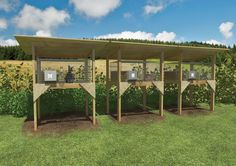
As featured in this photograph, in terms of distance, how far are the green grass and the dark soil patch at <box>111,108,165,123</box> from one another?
24.4 inches

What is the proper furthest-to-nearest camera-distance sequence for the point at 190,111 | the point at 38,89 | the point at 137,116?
the point at 190,111 → the point at 137,116 → the point at 38,89

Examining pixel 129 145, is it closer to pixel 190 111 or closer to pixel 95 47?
pixel 95 47

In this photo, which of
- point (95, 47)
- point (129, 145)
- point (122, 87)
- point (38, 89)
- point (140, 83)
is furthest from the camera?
point (140, 83)

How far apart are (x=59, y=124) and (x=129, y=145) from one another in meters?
3.70

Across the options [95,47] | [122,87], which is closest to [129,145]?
[122,87]

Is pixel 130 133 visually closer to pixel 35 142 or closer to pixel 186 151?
pixel 186 151

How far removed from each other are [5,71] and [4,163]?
7380mm

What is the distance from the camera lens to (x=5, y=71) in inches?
482

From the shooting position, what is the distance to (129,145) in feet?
24.5

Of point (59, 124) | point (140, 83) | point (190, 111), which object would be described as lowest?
point (59, 124)

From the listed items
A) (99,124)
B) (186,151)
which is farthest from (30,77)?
(186,151)

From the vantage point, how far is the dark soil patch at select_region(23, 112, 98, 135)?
348 inches

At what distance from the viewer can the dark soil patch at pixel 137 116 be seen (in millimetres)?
10602

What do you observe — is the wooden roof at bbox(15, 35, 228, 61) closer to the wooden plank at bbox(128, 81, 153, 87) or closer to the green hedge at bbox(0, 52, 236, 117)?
the wooden plank at bbox(128, 81, 153, 87)
